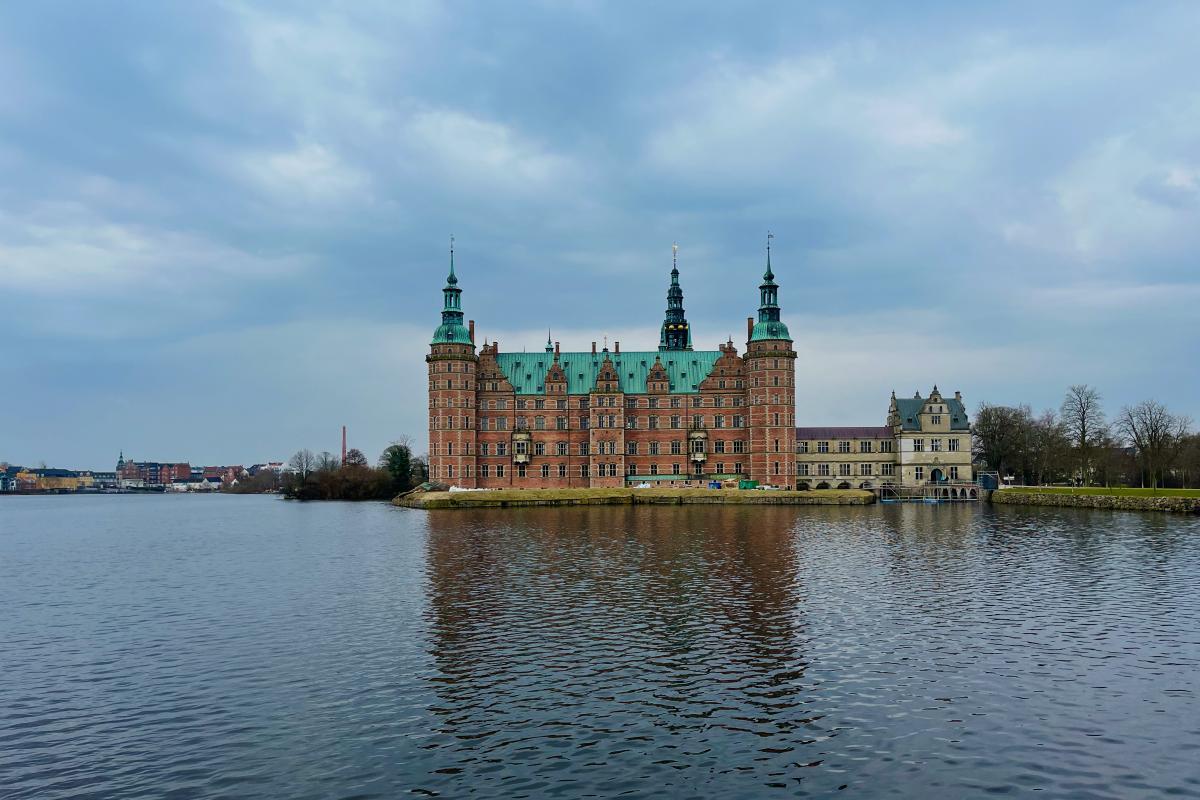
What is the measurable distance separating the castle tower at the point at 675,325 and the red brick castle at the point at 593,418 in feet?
60.5

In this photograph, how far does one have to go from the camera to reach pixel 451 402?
115 m

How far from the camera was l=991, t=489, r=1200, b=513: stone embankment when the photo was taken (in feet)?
271

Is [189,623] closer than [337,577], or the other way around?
[189,623]

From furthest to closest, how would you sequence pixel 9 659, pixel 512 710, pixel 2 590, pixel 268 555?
pixel 268 555 < pixel 2 590 < pixel 9 659 < pixel 512 710

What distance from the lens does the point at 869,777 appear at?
1627 cm

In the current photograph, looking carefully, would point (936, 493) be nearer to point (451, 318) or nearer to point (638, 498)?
point (638, 498)

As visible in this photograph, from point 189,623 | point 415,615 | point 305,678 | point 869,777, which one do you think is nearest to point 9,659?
point 189,623

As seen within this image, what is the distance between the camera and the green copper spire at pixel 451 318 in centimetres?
11538

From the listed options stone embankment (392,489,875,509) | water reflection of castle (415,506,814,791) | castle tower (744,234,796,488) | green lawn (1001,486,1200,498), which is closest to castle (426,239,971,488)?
castle tower (744,234,796,488)

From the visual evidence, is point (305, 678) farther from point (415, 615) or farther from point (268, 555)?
point (268, 555)

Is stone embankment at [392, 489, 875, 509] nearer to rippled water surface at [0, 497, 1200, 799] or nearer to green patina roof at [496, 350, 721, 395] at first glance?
green patina roof at [496, 350, 721, 395]

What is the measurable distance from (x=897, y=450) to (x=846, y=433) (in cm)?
740

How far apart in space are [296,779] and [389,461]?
147226mm

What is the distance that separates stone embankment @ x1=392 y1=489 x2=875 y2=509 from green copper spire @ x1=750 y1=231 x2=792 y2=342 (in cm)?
Result: 2207
